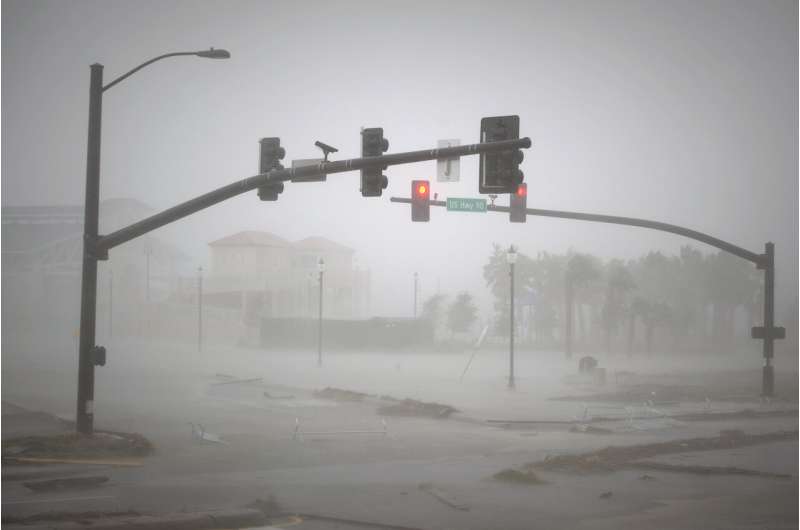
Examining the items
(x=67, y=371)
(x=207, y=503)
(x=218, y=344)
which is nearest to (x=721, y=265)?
(x=218, y=344)

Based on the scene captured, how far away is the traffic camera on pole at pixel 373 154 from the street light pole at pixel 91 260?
18.6ft

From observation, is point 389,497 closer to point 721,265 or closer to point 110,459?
point 110,459

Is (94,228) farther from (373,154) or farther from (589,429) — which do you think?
(589,429)

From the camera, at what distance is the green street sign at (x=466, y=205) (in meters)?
26.6

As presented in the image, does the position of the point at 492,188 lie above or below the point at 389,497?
above

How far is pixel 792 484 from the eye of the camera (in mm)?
17359

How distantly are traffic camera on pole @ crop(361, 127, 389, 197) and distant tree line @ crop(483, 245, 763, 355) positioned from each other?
71966mm

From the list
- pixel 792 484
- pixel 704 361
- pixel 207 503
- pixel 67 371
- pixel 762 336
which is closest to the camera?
pixel 207 503

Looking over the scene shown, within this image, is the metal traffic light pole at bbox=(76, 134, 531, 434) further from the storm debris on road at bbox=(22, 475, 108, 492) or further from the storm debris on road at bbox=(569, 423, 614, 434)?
the storm debris on road at bbox=(569, 423, 614, 434)

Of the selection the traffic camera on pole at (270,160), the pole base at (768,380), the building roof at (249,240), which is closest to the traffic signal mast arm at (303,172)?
the traffic camera on pole at (270,160)

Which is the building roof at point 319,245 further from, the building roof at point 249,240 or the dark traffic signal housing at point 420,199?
the dark traffic signal housing at point 420,199

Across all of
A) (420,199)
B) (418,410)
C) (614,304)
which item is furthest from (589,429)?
(614,304)

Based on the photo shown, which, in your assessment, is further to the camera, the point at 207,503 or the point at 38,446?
the point at 38,446

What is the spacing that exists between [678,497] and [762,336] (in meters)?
14.5
